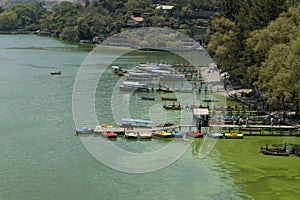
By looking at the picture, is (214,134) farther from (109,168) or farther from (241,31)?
(241,31)

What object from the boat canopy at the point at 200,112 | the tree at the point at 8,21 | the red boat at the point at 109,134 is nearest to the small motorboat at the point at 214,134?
the boat canopy at the point at 200,112

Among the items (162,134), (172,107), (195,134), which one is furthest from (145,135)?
(172,107)

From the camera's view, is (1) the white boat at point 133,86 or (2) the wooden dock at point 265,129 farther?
(1) the white boat at point 133,86

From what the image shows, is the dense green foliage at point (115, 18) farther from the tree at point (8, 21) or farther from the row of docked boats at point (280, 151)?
the row of docked boats at point (280, 151)

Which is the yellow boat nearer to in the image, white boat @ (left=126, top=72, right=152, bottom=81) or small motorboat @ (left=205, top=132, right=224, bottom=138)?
small motorboat @ (left=205, top=132, right=224, bottom=138)

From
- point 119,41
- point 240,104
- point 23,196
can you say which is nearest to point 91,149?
point 23,196

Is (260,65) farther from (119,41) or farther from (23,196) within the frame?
(119,41)

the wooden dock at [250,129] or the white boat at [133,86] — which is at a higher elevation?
the white boat at [133,86]
